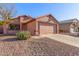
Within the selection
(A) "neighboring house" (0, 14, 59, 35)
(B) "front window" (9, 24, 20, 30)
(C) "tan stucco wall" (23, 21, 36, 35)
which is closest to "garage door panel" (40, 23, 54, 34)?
(A) "neighboring house" (0, 14, 59, 35)

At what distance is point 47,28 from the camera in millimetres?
13445

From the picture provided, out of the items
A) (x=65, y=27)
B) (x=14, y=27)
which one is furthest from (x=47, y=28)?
(x=65, y=27)

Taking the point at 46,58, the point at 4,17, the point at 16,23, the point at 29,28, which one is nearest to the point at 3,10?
the point at 4,17

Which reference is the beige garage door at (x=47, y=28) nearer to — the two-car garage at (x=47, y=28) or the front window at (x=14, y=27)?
the two-car garage at (x=47, y=28)

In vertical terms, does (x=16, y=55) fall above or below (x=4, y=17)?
below

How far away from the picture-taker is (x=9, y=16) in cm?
1348

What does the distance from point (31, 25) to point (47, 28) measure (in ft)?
6.55

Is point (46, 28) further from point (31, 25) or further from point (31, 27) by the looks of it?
point (31, 27)

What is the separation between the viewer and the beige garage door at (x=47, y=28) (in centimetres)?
1291

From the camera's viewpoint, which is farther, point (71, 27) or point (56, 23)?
point (71, 27)

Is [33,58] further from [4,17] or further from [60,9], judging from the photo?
[4,17]

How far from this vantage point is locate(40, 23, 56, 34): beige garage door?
12.9 meters

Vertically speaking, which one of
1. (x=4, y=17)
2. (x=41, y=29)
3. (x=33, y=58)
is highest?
(x=4, y=17)

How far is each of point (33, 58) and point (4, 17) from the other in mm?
8900
